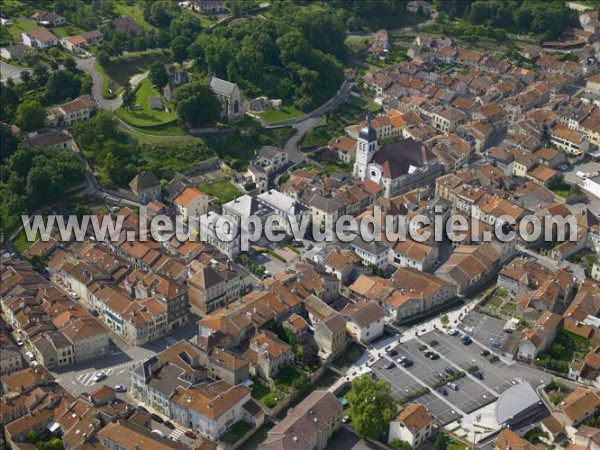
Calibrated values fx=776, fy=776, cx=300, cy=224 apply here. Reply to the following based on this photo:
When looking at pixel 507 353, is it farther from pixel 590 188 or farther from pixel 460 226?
pixel 590 188

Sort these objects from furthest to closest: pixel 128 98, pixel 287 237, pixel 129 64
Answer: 1. pixel 129 64
2. pixel 128 98
3. pixel 287 237

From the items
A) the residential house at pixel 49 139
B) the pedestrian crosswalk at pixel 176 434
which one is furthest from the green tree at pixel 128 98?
the pedestrian crosswalk at pixel 176 434

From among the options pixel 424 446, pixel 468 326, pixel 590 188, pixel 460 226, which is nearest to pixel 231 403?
pixel 424 446

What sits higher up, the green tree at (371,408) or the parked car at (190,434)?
the green tree at (371,408)

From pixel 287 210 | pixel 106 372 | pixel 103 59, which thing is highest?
pixel 103 59

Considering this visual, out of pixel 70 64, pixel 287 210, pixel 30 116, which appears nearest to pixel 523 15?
pixel 287 210

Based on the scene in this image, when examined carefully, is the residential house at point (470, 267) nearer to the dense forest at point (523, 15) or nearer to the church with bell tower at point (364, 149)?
the church with bell tower at point (364, 149)

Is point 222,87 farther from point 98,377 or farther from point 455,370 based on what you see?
point 455,370
